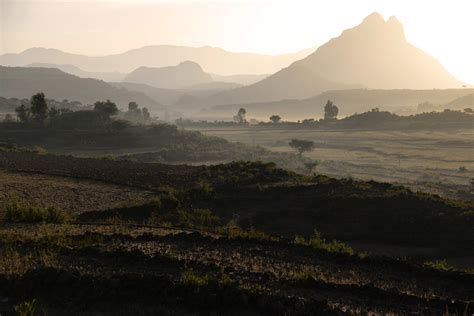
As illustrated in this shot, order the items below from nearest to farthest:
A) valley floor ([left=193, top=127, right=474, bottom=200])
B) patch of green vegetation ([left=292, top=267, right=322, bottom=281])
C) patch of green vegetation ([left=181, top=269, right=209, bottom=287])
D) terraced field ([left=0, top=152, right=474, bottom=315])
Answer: terraced field ([left=0, top=152, right=474, bottom=315]), patch of green vegetation ([left=181, top=269, right=209, bottom=287]), patch of green vegetation ([left=292, top=267, right=322, bottom=281]), valley floor ([left=193, top=127, right=474, bottom=200])

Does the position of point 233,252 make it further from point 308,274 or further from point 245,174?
point 245,174

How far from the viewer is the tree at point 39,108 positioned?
9225cm

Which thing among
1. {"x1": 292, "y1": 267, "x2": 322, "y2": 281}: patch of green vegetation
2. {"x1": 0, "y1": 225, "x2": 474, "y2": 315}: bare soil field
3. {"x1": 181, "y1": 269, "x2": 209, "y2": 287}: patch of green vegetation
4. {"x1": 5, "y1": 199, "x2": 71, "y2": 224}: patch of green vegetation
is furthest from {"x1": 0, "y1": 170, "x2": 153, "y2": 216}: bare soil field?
{"x1": 292, "y1": 267, "x2": 322, "y2": 281}: patch of green vegetation

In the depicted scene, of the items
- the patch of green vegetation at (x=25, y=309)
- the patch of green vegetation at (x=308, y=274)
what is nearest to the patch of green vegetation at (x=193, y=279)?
the patch of green vegetation at (x=308, y=274)

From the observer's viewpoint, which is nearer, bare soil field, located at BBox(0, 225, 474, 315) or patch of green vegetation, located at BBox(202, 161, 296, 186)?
bare soil field, located at BBox(0, 225, 474, 315)

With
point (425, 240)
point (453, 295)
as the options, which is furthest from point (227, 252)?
point (425, 240)

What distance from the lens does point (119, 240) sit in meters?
16.0

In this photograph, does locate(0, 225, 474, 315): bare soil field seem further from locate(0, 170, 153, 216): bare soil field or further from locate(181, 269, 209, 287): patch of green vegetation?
locate(0, 170, 153, 216): bare soil field

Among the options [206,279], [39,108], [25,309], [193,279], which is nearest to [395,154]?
[39,108]

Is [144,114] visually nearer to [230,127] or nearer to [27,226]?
[230,127]

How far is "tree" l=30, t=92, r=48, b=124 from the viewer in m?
92.2

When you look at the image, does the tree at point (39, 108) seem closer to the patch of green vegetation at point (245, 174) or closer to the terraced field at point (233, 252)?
the patch of green vegetation at point (245, 174)

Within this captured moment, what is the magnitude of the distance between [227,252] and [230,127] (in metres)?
151

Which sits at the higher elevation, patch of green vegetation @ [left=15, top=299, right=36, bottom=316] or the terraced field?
patch of green vegetation @ [left=15, top=299, right=36, bottom=316]
